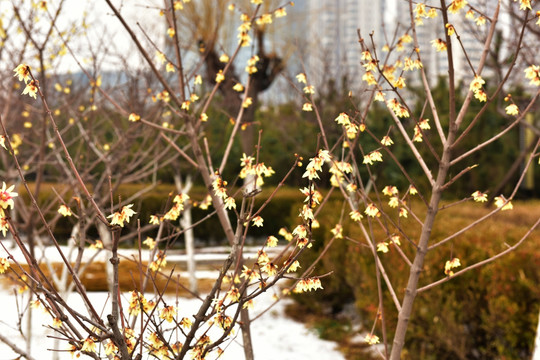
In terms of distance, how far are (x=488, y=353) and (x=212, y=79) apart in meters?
7.73

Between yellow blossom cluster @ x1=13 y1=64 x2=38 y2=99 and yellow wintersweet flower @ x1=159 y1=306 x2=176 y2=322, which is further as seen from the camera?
yellow wintersweet flower @ x1=159 y1=306 x2=176 y2=322

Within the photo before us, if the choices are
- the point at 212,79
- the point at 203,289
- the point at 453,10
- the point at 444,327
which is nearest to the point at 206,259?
the point at 203,289

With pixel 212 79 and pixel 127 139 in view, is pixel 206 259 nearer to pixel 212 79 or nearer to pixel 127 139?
pixel 212 79

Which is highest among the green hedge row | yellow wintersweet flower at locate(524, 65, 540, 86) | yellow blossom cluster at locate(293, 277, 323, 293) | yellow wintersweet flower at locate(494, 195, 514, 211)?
yellow wintersweet flower at locate(524, 65, 540, 86)

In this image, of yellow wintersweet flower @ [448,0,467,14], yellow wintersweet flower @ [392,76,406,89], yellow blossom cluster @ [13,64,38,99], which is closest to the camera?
yellow blossom cluster @ [13,64,38,99]

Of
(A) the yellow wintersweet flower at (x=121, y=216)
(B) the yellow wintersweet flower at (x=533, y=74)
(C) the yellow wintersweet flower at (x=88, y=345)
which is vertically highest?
(B) the yellow wintersweet flower at (x=533, y=74)

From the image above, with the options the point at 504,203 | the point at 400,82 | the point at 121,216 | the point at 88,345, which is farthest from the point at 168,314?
the point at 504,203

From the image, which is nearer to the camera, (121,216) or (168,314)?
(121,216)

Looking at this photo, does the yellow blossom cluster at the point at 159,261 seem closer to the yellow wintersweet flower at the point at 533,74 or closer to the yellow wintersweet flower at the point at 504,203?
the yellow wintersweet flower at the point at 504,203

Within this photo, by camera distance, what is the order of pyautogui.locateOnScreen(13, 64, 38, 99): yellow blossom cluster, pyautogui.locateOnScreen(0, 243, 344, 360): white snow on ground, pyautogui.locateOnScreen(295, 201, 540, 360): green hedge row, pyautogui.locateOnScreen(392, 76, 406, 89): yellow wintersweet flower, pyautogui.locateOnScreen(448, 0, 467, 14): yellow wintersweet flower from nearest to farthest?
pyautogui.locateOnScreen(13, 64, 38, 99): yellow blossom cluster < pyautogui.locateOnScreen(448, 0, 467, 14): yellow wintersweet flower < pyautogui.locateOnScreen(392, 76, 406, 89): yellow wintersweet flower < pyautogui.locateOnScreen(295, 201, 540, 360): green hedge row < pyautogui.locateOnScreen(0, 243, 344, 360): white snow on ground

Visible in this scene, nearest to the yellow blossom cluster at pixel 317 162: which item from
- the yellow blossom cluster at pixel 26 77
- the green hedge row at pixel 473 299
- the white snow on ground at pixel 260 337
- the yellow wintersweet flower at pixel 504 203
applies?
the yellow blossom cluster at pixel 26 77

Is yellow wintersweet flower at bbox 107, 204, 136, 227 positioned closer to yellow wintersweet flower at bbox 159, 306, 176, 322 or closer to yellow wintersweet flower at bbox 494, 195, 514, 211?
yellow wintersweet flower at bbox 159, 306, 176, 322

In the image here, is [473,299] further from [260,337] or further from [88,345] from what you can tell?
[88,345]

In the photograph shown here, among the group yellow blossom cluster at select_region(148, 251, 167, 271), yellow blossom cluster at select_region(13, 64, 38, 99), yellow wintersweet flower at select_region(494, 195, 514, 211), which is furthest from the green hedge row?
yellow blossom cluster at select_region(13, 64, 38, 99)
